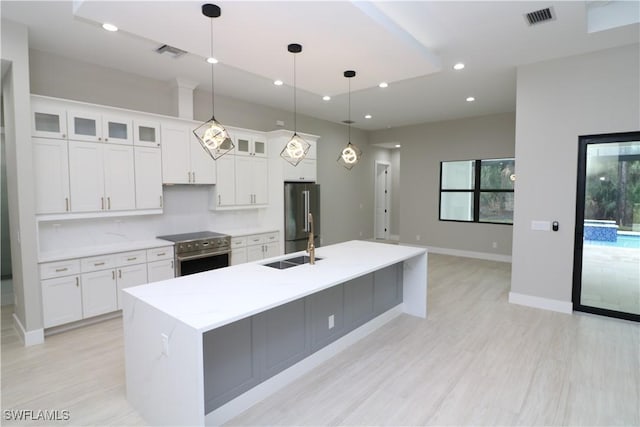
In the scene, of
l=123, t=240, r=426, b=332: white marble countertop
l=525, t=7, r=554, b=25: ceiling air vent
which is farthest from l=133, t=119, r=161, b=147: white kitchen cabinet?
l=525, t=7, r=554, b=25: ceiling air vent

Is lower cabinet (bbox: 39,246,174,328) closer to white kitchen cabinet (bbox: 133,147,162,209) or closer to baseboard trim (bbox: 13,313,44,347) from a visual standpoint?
baseboard trim (bbox: 13,313,44,347)

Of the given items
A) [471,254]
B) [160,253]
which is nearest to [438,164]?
[471,254]

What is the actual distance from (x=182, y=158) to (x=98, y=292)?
Answer: 1.95 m

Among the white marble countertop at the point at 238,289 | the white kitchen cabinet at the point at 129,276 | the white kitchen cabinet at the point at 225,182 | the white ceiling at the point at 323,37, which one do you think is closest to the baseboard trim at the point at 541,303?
the white marble countertop at the point at 238,289

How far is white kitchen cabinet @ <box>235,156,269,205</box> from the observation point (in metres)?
5.30

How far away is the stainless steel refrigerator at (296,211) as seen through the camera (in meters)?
5.69

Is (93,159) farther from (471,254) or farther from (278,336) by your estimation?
(471,254)

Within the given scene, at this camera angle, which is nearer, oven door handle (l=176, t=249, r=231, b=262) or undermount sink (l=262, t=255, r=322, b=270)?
undermount sink (l=262, t=255, r=322, b=270)

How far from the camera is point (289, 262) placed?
330cm

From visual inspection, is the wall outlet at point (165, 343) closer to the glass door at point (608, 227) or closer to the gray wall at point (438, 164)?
the glass door at point (608, 227)

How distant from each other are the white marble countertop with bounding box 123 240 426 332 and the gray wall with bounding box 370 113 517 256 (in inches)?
188

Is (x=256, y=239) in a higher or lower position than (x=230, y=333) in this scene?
higher

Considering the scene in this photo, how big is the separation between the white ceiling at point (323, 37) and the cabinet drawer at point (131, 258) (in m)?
2.32

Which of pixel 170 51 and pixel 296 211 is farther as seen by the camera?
A: pixel 296 211
